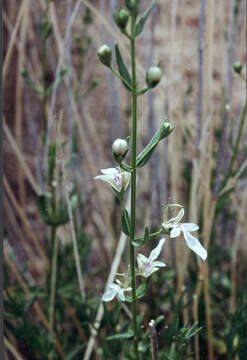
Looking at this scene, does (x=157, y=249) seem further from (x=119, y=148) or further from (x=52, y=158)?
(x=52, y=158)

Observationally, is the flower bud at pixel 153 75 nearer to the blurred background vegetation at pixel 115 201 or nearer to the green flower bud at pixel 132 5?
the green flower bud at pixel 132 5

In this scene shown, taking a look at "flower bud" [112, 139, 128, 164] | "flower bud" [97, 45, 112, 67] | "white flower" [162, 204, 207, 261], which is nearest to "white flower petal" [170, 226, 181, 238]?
"white flower" [162, 204, 207, 261]

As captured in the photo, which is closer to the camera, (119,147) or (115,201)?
(119,147)

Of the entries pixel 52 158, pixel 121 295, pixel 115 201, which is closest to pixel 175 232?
pixel 121 295

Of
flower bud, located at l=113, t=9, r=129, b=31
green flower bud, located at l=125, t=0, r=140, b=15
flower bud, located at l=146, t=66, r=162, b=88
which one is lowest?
flower bud, located at l=146, t=66, r=162, b=88

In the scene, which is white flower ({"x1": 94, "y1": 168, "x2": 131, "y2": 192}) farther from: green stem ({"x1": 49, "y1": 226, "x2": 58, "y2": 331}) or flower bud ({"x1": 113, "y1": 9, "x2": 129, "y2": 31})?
green stem ({"x1": 49, "y1": 226, "x2": 58, "y2": 331})

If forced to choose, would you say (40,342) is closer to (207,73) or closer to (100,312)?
(100,312)
